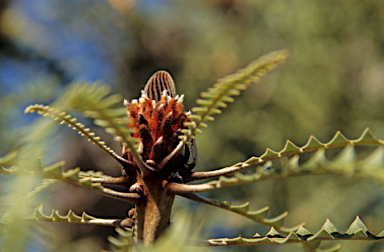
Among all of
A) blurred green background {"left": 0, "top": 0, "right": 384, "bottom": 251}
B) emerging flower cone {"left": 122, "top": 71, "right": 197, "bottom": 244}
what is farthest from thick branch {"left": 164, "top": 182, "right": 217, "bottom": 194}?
blurred green background {"left": 0, "top": 0, "right": 384, "bottom": 251}

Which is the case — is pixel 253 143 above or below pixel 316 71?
below

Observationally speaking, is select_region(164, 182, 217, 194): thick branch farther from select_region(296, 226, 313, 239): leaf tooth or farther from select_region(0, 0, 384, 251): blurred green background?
select_region(0, 0, 384, 251): blurred green background

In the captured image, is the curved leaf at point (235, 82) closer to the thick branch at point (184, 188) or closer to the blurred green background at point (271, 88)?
the thick branch at point (184, 188)

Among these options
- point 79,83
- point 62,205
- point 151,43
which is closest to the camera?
point 79,83

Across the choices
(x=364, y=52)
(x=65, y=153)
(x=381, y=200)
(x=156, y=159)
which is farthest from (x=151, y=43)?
(x=156, y=159)

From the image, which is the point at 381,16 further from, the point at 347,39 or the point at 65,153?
the point at 65,153

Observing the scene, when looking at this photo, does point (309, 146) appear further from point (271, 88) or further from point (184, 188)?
point (271, 88)

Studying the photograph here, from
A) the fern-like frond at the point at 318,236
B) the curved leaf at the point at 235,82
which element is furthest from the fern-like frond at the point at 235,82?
the fern-like frond at the point at 318,236

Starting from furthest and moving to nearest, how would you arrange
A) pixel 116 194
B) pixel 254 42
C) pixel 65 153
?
pixel 254 42, pixel 65 153, pixel 116 194
